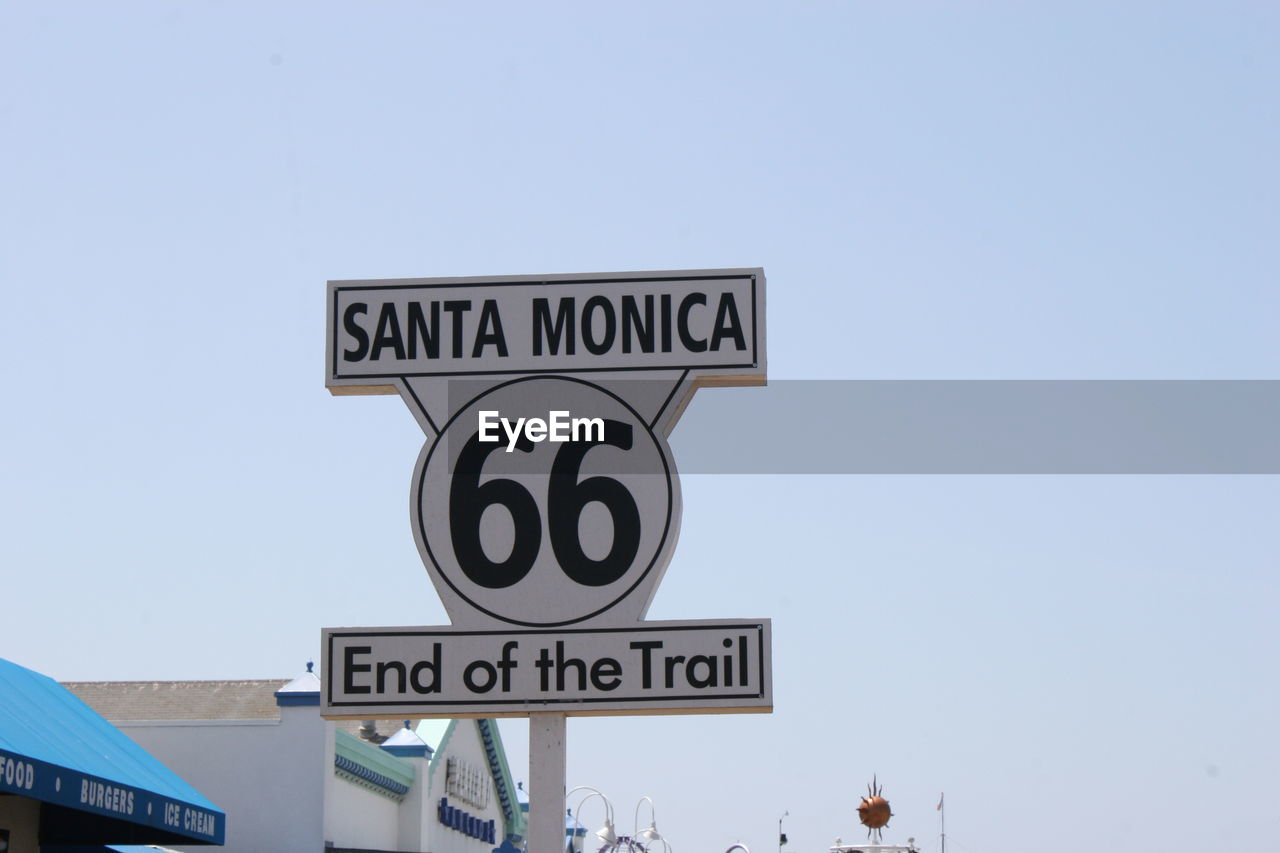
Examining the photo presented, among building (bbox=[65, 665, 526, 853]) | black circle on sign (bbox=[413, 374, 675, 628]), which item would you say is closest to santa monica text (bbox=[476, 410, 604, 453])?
black circle on sign (bbox=[413, 374, 675, 628])

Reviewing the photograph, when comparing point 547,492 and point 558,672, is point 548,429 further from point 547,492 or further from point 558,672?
point 558,672

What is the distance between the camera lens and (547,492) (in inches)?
240

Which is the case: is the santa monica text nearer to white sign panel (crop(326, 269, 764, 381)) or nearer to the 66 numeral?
the 66 numeral

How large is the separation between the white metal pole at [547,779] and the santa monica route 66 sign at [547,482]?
2.9 inches

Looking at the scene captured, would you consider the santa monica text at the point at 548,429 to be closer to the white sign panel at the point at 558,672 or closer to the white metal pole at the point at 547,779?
the white sign panel at the point at 558,672

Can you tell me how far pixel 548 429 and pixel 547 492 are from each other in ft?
0.78

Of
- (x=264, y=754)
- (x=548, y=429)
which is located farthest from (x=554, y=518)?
(x=264, y=754)

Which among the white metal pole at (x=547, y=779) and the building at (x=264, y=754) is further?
the building at (x=264, y=754)

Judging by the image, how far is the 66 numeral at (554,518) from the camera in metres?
6.02

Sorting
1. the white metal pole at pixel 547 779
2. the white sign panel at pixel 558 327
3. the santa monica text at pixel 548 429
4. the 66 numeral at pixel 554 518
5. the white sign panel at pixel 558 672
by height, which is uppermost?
the white sign panel at pixel 558 327

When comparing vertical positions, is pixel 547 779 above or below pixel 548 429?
below

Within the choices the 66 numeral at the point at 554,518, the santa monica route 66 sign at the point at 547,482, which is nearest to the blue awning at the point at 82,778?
the santa monica route 66 sign at the point at 547,482

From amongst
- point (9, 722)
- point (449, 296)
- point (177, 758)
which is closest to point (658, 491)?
point (449, 296)

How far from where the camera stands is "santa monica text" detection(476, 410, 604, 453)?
20.1ft
